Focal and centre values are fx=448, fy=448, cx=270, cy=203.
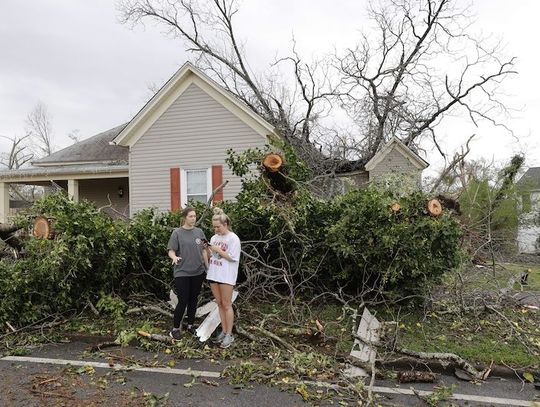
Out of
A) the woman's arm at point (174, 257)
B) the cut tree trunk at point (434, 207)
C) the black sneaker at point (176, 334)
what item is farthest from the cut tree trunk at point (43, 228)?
the cut tree trunk at point (434, 207)

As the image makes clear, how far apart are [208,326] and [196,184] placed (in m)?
8.11

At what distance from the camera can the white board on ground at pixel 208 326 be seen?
211 inches

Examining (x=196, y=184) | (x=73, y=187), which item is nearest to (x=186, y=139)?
(x=196, y=184)

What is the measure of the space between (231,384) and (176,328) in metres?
1.50

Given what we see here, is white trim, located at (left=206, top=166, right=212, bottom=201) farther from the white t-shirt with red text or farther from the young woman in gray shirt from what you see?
the white t-shirt with red text

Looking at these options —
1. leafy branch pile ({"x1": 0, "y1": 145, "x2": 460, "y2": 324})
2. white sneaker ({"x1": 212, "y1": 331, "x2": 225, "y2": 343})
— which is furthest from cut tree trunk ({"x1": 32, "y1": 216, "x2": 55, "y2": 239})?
white sneaker ({"x1": 212, "y1": 331, "x2": 225, "y2": 343})

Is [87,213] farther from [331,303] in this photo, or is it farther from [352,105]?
[352,105]

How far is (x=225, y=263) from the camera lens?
17.1 ft

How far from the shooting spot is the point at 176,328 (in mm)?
5453

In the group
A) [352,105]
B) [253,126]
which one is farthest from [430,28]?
[253,126]

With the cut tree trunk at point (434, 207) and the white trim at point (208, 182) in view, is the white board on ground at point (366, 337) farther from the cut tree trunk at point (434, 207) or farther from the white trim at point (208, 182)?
the white trim at point (208, 182)

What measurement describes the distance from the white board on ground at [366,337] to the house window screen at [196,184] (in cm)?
806

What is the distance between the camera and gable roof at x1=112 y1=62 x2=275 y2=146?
1275 centimetres

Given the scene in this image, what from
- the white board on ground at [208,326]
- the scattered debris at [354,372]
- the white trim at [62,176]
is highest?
the white trim at [62,176]
